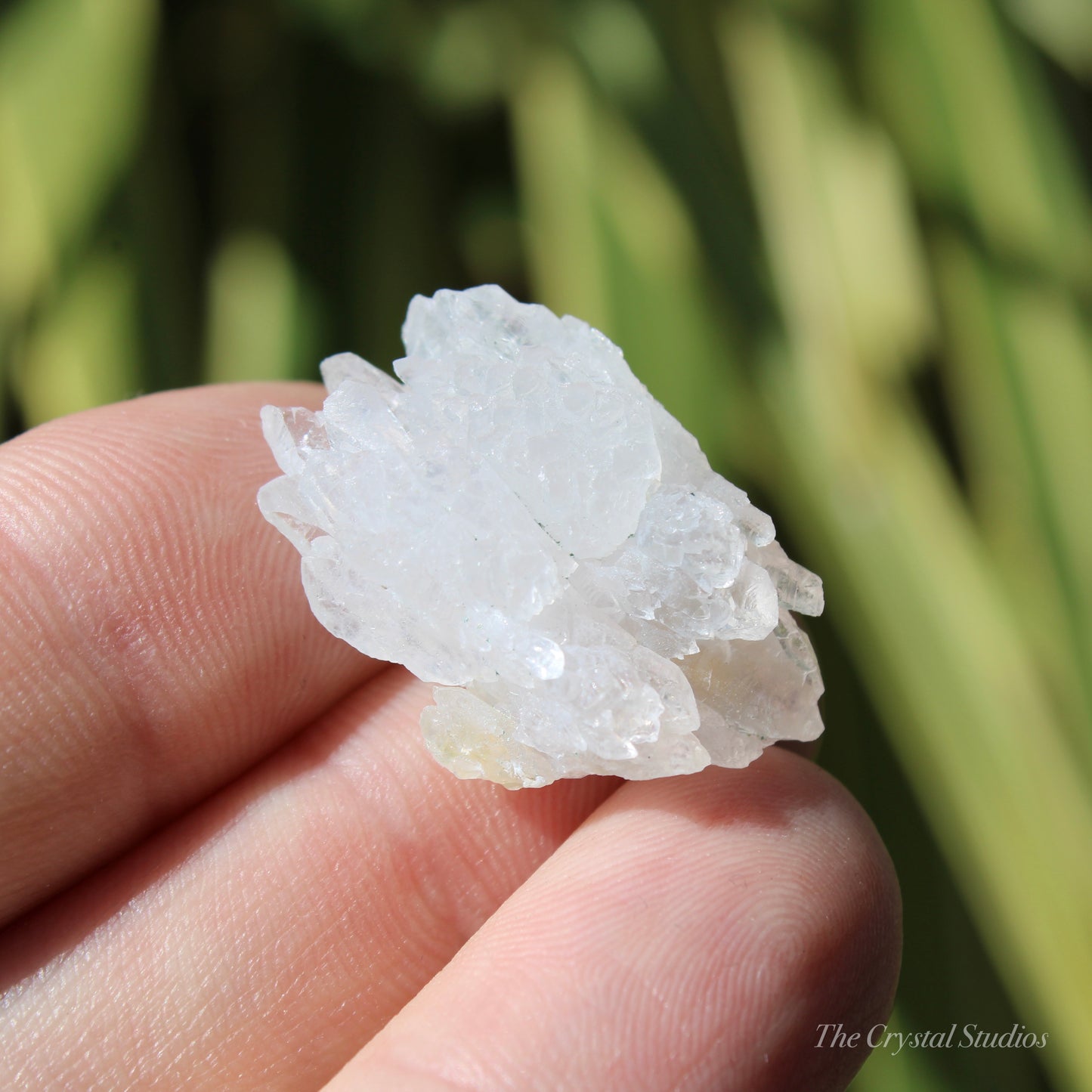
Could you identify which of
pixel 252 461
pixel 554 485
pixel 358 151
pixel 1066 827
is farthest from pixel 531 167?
pixel 1066 827

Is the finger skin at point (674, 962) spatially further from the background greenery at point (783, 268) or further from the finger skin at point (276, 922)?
the background greenery at point (783, 268)

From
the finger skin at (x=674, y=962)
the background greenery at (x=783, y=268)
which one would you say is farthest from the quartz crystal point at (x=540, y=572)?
the background greenery at (x=783, y=268)

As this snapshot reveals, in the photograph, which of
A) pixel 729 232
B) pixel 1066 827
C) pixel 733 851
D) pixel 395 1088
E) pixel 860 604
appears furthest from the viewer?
pixel 729 232

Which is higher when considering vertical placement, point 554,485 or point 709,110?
point 709,110

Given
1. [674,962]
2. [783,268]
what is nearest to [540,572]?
[674,962]

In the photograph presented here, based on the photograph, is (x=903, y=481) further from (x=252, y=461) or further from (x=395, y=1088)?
(x=395, y=1088)

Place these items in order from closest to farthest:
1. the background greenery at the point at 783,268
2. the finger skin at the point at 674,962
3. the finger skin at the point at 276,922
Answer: the finger skin at the point at 674,962, the finger skin at the point at 276,922, the background greenery at the point at 783,268
